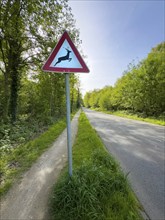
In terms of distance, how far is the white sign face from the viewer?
94.8 inches

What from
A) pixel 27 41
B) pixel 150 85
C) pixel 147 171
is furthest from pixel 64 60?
pixel 150 85

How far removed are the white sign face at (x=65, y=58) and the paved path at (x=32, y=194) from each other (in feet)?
8.12

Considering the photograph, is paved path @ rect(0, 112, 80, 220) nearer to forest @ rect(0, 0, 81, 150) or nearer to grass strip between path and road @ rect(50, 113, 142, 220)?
grass strip between path and road @ rect(50, 113, 142, 220)

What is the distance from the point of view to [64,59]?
245 cm

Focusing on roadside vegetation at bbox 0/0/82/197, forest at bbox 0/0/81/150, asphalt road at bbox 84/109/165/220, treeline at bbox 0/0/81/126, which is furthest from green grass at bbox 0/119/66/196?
treeline at bbox 0/0/81/126

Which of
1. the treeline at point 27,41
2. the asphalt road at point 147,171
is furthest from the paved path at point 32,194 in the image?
the treeline at point 27,41

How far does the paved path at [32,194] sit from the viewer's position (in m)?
2.35

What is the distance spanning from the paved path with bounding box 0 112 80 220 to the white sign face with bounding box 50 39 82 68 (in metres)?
2.48

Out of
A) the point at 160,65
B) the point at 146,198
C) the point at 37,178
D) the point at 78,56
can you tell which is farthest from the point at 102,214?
the point at 160,65

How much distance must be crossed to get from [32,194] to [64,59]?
269cm

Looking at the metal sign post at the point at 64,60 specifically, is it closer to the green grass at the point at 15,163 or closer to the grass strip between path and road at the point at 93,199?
the grass strip between path and road at the point at 93,199

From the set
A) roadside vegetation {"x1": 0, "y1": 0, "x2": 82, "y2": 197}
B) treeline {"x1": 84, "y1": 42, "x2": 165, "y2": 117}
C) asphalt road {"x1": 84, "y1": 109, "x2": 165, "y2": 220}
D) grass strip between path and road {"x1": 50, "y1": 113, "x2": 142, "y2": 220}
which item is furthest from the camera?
treeline {"x1": 84, "y1": 42, "x2": 165, "y2": 117}

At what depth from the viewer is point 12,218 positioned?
2.26 meters

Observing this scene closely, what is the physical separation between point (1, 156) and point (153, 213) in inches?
178
